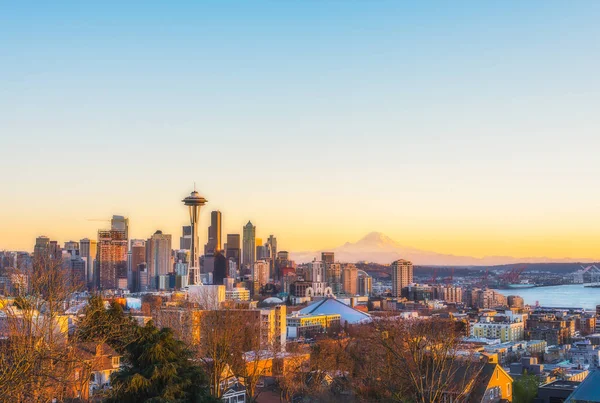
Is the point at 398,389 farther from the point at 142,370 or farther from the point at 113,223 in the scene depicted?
the point at 113,223

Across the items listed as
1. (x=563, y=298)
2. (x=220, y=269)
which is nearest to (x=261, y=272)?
(x=220, y=269)

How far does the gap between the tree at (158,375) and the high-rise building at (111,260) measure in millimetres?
86194

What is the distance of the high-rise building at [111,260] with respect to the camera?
95.4 meters

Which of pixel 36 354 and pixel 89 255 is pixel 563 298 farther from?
pixel 36 354

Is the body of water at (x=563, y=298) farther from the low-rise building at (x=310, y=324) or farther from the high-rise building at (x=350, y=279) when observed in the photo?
the low-rise building at (x=310, y=324)

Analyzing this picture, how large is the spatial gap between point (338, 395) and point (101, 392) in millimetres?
5408

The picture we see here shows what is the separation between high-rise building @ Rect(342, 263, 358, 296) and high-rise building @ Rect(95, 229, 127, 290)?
30.1 meters

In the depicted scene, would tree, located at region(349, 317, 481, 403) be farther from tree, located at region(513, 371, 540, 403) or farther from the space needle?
the space needle

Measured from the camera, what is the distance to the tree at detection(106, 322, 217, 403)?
940cm

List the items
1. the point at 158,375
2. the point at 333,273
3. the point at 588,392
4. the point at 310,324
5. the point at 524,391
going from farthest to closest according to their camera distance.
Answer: the point at 333,273 < the point at 310,324 < the point at 524,391 < the point at 588,392 < the point at 158,375

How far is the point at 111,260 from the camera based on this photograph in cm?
9838

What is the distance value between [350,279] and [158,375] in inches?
3904

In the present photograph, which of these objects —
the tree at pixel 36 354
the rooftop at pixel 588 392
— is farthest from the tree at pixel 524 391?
the tree at pixel 36 354

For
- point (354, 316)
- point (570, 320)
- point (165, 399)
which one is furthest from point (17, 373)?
point (570, 320)
